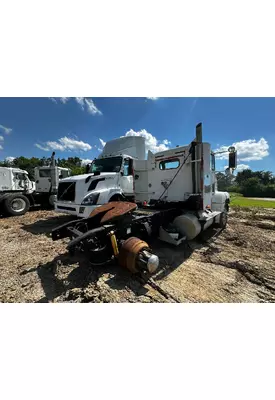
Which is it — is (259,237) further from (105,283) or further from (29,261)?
(29,261)

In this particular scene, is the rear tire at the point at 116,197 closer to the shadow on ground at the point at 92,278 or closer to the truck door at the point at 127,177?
the truck door at the point at 127,177

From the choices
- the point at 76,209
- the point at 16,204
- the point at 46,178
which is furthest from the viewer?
the point at 46,178

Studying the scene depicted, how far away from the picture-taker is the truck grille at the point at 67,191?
556 centimetres

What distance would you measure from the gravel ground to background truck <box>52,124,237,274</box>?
30 centimetres

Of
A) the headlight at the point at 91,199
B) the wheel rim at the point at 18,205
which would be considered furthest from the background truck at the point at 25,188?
the headlight at the point at 91,199

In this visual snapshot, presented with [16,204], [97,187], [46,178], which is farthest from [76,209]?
[46,178]

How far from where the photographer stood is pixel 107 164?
20.8 ft

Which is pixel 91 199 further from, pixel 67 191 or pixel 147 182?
pixel 147 182

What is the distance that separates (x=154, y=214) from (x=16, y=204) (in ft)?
29.1

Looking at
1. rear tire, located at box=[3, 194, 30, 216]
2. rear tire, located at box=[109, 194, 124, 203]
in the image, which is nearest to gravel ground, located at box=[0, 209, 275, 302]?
rear tire, located at box=[109, 194, 124, 203]

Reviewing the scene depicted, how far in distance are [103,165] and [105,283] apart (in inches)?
181

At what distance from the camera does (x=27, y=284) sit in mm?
2715

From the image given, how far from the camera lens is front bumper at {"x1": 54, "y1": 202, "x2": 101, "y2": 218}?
Result: 191 inches

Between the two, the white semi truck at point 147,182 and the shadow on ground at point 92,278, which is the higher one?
the white semi truck at point 147,182
